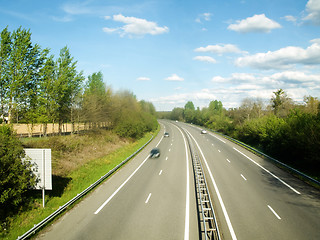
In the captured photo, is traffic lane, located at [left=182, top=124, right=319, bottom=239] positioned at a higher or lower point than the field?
lower

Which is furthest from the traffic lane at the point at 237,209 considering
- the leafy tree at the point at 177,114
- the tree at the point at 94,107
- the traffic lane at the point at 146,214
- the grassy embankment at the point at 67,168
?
the leafy tree at the point at 177,114

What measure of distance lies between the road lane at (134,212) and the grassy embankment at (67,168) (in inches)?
64.2

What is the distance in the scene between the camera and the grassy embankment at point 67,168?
1156cm

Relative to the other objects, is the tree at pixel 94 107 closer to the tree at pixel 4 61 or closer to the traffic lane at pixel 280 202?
the tree at pixel 4 61

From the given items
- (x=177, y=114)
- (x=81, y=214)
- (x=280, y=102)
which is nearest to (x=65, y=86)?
(x=81, y=214)

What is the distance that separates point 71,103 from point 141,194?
23.7 m

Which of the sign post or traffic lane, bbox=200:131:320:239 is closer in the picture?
traffic lane, bbox=200:131:320:239

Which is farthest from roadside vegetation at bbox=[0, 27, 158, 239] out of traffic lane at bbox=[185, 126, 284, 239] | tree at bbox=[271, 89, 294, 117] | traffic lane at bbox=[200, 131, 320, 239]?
tree at bbox=[271, 89, 294, 117]

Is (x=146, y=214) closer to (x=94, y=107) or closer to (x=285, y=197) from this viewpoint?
(x=285, y=197)

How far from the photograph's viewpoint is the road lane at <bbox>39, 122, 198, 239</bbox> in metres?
10.0

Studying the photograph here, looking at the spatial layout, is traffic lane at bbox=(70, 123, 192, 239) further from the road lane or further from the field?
the field

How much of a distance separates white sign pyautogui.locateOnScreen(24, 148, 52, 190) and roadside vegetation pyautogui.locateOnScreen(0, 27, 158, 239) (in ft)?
1.24

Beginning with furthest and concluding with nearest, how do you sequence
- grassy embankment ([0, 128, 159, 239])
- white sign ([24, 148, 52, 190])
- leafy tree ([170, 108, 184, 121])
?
leafy tree ([170, 108, 184, 121]), white sign ([24, 148, 52, 190]), grassy embankment ([0, 128, 159, 239])

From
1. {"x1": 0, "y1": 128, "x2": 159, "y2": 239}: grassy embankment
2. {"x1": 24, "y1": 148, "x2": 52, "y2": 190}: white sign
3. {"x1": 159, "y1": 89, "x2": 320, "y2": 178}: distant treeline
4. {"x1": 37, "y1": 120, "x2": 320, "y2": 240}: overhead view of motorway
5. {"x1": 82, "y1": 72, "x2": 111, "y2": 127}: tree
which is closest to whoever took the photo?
{"x1": 37, "y1": 120, "x2": 320, "y2": 240}: overhead view of motorway
